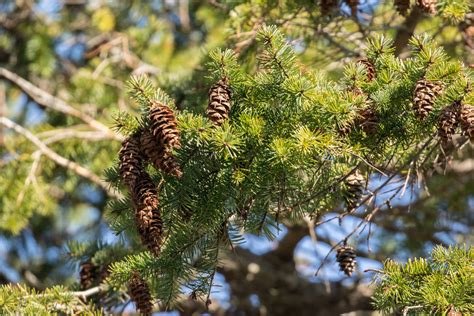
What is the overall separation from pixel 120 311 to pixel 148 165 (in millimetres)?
929

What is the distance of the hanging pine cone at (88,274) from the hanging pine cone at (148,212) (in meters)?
0.94

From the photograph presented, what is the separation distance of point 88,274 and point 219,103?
1.18m

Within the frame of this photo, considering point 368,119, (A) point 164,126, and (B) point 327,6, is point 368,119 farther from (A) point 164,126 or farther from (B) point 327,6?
(B) point 327,6

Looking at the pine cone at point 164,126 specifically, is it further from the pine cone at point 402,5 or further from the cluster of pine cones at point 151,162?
the pine cone at point 402,5

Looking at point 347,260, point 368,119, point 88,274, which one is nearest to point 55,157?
point 88,274

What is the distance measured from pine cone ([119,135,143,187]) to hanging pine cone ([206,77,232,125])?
0.22 m

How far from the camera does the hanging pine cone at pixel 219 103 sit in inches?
80.7

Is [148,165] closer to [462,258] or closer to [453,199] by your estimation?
[462,258]

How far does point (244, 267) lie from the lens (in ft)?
14.6

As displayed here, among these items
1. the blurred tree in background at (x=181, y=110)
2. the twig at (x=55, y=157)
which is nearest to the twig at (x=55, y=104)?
the blurred tree in background at (x=181, y=110)

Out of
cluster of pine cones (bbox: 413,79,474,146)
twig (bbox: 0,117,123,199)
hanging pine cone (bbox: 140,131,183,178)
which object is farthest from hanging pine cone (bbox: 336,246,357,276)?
twig (bbox: 0,117,123,199)

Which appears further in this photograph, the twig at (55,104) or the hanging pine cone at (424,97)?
the twig at (55,104)

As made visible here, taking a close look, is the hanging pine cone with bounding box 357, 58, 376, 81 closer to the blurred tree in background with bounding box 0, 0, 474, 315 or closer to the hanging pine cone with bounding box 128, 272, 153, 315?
the blurred tree in background with bounding box 0, 0, 474, 315

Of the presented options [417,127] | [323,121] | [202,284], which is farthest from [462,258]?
[202,284]
